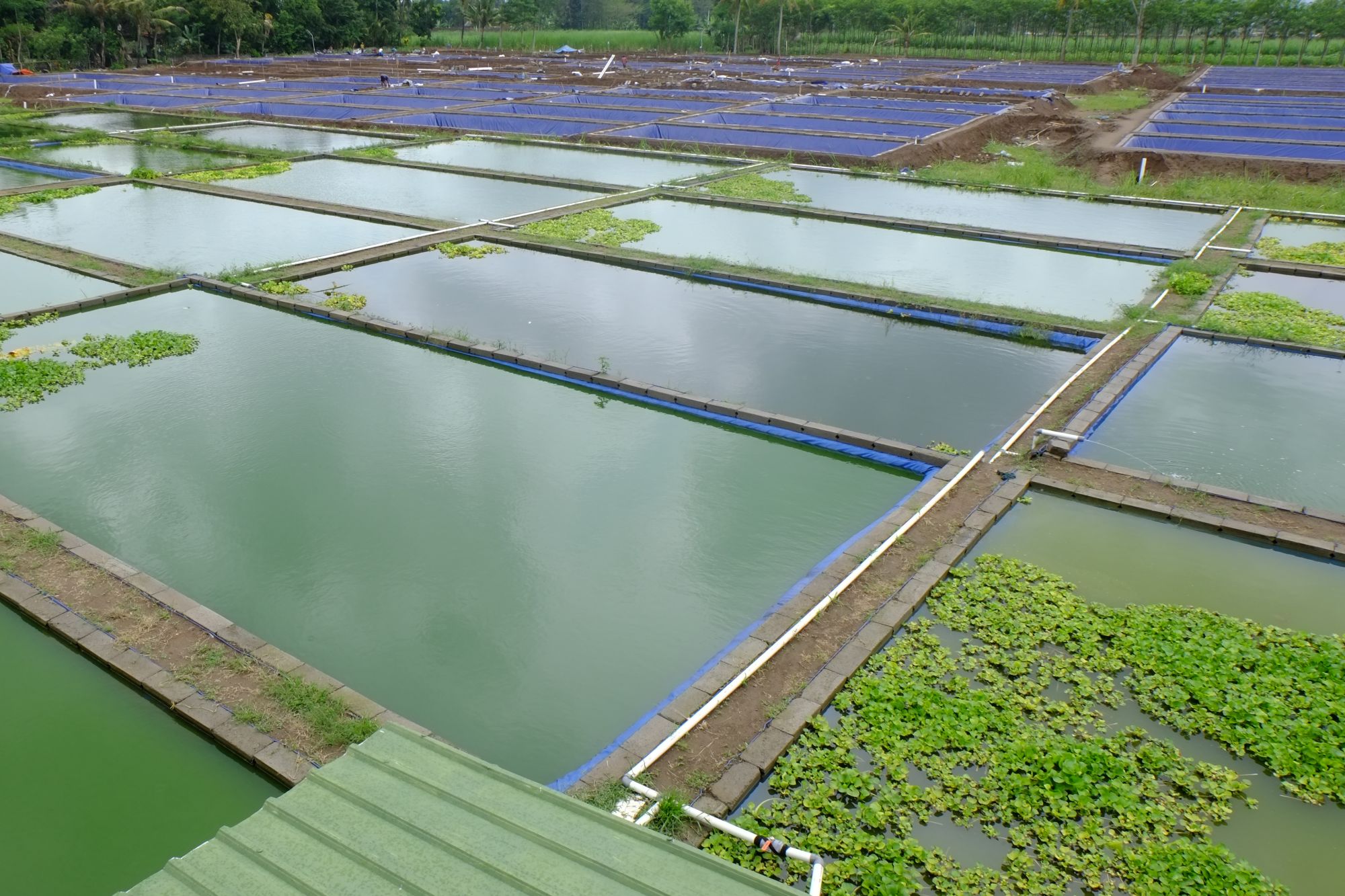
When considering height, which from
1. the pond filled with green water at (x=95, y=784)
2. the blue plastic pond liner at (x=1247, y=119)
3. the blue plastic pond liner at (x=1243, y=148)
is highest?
the blue plastic pond liner at (x=1247, y=119)

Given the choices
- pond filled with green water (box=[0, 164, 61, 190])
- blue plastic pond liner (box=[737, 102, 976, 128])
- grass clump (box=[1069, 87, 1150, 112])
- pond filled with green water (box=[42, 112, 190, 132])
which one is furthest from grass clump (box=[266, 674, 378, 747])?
grass clump (box=[1069, 87, 1150, 112])

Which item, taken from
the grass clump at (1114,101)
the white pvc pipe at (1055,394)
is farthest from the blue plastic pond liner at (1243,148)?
the white pvc pipe at (1055,394)

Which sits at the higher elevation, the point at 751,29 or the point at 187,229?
the point at 751,29

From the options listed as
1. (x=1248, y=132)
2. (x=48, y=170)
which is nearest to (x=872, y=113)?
(x=1248, y=132)

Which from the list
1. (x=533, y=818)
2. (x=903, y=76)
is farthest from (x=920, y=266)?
(x=903, y=76)

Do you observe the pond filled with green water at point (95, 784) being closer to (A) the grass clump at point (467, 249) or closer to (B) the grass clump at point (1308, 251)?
(A) the grass clump at point (467, 249)

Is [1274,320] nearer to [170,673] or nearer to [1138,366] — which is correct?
[1138,366]

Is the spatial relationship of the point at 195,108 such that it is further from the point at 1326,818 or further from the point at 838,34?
the point at 838,34
